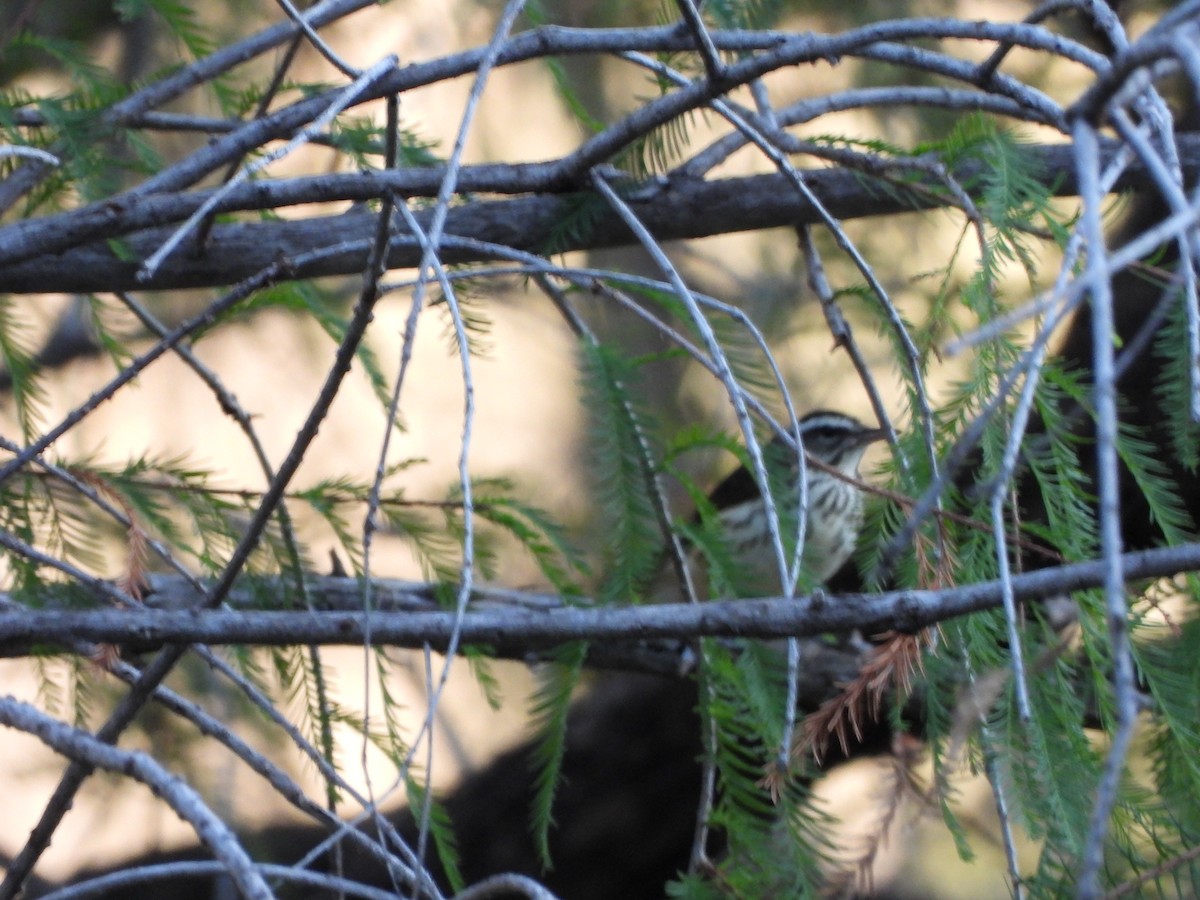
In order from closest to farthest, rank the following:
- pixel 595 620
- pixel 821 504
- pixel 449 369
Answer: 1. pixel 595 620
2. pixel 821 504
3. pixel 449 369

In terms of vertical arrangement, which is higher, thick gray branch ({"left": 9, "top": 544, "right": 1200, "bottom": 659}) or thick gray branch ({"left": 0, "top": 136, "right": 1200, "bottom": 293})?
thick gray branch ({"left": 0, "top": 136, "right": 1200, "bottom": 293})

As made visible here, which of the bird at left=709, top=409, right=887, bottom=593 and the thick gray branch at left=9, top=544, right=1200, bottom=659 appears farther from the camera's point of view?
the bird at left=709, top=409, right=887, bottom=593

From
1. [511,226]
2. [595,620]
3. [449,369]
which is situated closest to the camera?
[595,620]

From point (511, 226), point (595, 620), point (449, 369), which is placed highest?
point (449, 369)

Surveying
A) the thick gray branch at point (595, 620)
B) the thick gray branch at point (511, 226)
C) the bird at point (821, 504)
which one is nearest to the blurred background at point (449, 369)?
the bird at point (821, 504)

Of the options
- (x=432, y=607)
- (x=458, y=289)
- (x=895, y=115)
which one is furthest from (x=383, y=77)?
(x=895, y=115)

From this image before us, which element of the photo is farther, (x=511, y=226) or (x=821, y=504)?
(x=821, y=504)

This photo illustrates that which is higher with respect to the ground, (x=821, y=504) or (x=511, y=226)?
(x=511, y=226)

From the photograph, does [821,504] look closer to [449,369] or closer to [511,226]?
[449,369]

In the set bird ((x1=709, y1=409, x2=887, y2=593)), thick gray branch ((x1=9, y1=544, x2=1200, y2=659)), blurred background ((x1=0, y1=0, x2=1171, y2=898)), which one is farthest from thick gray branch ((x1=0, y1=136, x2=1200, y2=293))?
bird ((x1=709, y1=409, x2=887, y2=593))

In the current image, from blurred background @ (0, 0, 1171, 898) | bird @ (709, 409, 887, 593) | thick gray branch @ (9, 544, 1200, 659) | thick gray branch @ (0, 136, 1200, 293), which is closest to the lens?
thick gray branch @ (9, 544, 1200, 659)

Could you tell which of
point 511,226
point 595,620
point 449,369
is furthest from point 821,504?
point 595,620

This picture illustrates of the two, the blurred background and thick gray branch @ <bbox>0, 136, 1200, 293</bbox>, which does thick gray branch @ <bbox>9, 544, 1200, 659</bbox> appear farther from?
the blurred background

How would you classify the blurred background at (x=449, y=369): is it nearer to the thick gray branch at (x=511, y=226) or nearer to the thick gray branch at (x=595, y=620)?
the thick gray branch at (x=511, y=226)
